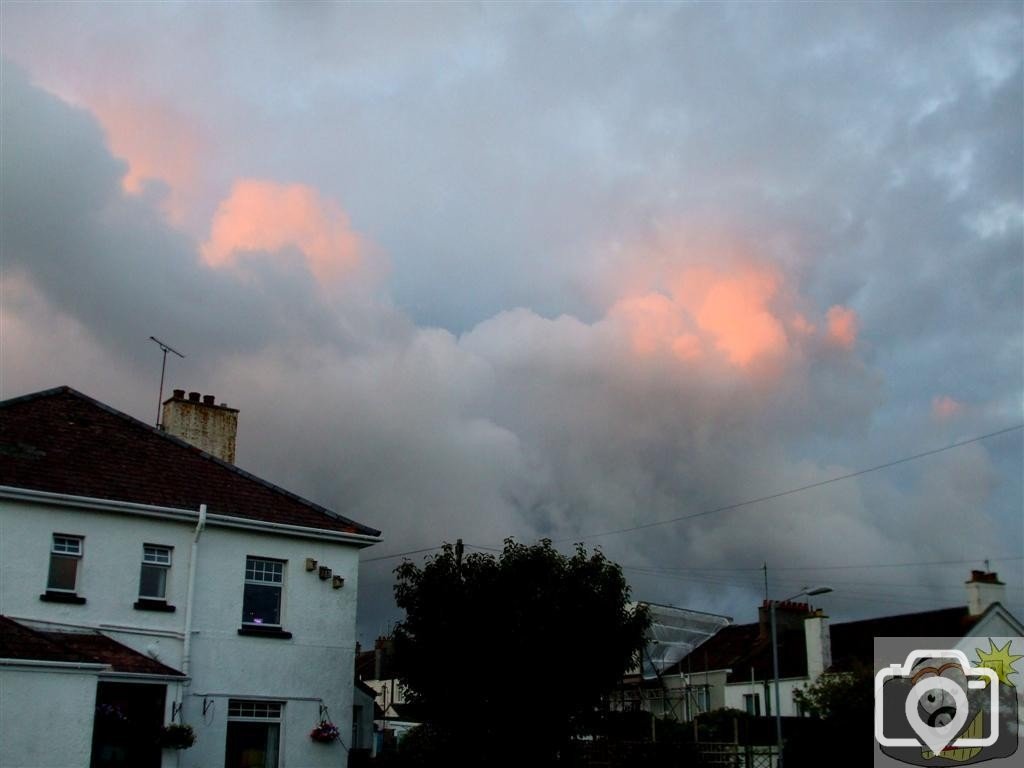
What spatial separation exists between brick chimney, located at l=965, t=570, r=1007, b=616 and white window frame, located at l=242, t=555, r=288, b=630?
88.2 ft

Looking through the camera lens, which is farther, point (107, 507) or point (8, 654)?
point (107, 507)

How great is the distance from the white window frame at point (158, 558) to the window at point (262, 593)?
1920 millimetres

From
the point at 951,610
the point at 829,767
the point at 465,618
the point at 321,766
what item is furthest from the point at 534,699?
the point at 951,610

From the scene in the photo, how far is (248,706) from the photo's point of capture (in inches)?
971

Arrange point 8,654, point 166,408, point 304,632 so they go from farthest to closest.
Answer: point 166,408 → point 304,632 → point 8,654

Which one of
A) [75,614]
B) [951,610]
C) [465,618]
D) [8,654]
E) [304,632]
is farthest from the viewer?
[951,610]

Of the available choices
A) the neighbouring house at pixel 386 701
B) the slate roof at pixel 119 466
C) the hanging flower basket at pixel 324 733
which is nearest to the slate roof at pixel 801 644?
the neighbouring house at pixel 386 701

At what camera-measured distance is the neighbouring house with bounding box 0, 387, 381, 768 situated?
22.2 metres

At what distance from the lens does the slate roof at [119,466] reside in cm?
2364

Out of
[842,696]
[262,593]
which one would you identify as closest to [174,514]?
[262,593]

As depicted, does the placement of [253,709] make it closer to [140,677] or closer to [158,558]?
[140,677]

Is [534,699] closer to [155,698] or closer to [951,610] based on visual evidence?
[155,698]

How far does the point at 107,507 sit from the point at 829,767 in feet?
58.9

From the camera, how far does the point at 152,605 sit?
77.7ft
